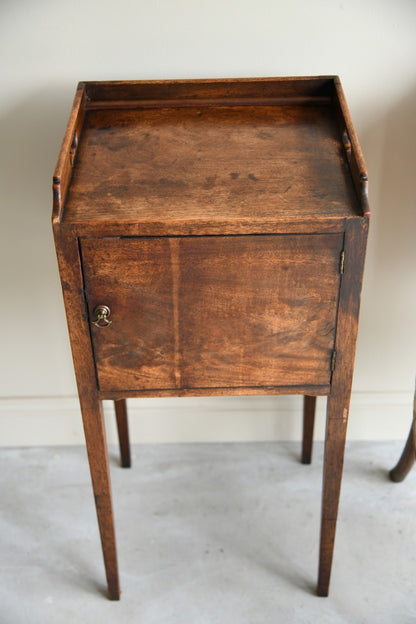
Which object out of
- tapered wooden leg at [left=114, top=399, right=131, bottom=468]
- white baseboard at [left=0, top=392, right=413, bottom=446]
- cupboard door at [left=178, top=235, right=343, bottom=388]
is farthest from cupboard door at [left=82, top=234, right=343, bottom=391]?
white baseboard at [left=0, top=392, right=413, bottom=446]

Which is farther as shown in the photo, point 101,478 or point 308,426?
point 308,426

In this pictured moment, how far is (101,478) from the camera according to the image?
1.51m

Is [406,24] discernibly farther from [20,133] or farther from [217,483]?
[217,483]

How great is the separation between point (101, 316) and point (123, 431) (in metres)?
0.82

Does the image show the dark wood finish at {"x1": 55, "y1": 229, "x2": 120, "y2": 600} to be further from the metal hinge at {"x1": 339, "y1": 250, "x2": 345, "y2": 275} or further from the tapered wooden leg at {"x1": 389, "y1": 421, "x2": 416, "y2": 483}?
the tapered wooden leg at {"x1": 389, "y1": 421, "x2": 416, "y2": 483}

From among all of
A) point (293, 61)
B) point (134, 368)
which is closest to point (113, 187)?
point (134, 368)

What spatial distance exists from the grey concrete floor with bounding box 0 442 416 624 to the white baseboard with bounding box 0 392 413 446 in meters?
0.04

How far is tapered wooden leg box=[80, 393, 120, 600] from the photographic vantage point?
1.41 metres

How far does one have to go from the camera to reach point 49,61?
1.62m

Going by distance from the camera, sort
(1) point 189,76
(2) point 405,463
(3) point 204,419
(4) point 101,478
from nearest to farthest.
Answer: (4) point 101,478, (1) point 189,76, (2) point 405,463, (3) point 204,419

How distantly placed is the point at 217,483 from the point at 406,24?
4.54 ft

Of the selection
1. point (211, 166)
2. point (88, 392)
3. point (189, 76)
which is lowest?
point (88, 392)

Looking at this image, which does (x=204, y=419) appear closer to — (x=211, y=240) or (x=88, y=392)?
(x=88, y=392)

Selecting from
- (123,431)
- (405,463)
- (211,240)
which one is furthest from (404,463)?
(211,240)
